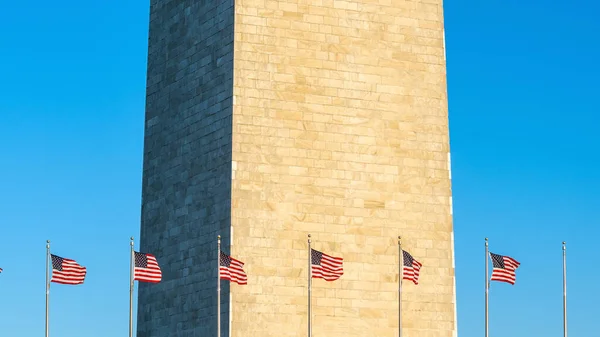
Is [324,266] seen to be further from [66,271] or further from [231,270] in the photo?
[66,271]

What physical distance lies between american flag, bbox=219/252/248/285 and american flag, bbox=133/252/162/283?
236 cm

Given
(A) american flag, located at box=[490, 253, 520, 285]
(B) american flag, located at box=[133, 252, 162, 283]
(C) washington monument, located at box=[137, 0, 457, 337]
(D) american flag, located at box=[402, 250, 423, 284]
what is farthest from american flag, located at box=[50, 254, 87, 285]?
Result: (A) american flag, located at box=[490, 253, 520, 285]

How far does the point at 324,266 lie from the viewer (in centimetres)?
4966

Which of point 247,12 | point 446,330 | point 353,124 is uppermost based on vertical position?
point 247,12

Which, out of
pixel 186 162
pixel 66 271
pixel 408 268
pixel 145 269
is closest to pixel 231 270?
pixel 145 269

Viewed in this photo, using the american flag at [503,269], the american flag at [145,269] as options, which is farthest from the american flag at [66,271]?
the american flag at [503,269]

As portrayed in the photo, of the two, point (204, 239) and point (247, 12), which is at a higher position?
point (247, 12)

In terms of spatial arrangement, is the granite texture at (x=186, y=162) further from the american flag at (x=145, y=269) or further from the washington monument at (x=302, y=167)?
the american flag at (x=145, y=269)

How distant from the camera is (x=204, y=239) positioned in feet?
177

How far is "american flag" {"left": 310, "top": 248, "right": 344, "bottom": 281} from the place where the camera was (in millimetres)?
49656

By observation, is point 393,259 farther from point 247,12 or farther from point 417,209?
point 247,12

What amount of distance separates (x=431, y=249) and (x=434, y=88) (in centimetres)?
702

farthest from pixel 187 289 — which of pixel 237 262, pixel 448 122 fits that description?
pixel 448 122

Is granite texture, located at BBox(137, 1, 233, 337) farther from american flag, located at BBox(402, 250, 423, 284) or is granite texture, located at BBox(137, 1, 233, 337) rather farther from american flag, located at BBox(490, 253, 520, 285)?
american flag, located at BBox(490, 253, 520, 285)
